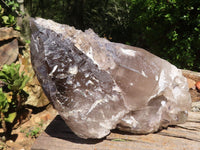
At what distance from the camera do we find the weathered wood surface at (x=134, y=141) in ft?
5.96

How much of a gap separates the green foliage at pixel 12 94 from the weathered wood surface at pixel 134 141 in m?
1.23

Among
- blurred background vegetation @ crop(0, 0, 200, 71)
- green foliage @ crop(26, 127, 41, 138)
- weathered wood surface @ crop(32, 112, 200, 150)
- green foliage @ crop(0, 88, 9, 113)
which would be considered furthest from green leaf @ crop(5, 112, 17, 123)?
blurred background vegetation @ crop(0, 0, 200, 71)

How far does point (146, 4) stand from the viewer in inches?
132

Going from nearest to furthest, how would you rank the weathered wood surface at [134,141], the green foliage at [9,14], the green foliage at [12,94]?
the weathered wood surface at [134,141]
the green foliage at [12,94]
the green foliage at [9,14]

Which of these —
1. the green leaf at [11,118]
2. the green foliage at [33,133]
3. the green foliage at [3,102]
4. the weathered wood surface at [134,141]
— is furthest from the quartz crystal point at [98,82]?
the green foliage at [33,133]

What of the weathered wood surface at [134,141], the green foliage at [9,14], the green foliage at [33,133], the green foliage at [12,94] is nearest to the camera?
the weathered wood surface at [134,141]

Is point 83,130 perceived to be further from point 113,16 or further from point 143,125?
point 113,16

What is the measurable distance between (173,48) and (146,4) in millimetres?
872

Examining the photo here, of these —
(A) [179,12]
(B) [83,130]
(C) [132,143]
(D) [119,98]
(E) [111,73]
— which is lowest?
(C) [132,143]

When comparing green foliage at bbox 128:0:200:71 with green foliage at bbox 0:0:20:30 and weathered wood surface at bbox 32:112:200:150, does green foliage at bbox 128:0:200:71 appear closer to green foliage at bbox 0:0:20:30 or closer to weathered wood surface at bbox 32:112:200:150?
weathered wood surface at bbox 32:112:200:150

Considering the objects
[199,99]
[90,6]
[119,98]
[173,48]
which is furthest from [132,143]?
[90,6]

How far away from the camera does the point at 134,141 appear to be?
1.88 metres

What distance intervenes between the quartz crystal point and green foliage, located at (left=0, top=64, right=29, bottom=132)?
1.46 meters

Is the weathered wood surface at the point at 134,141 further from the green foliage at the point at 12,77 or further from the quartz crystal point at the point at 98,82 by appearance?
the green foliage at the point at 12,77
